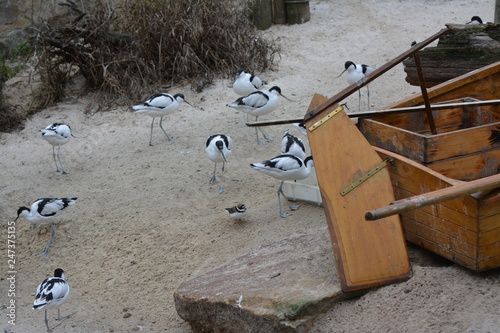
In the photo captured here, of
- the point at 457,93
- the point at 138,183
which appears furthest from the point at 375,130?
the point at 138,183

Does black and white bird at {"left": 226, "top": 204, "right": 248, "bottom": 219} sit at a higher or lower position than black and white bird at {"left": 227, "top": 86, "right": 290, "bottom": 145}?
lower

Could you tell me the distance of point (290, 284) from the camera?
392 centimetres

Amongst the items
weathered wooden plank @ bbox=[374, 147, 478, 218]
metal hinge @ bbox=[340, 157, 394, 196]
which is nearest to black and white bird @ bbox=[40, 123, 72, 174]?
weathered wooden plank @ bbox=[374, 147, 478, 218]

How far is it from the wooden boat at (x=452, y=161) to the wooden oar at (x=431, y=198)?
25 centimetres

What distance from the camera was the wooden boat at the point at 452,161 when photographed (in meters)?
3.49

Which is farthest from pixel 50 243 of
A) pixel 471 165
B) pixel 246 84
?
pixel 471 165

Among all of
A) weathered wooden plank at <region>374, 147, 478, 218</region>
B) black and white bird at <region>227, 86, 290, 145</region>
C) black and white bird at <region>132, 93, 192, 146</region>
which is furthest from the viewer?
black and white bird at <region>132, 93, 192, 146</region>

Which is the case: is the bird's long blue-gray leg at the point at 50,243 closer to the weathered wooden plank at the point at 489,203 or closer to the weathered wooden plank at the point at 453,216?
the weathered wooden plank at the point at 453,216

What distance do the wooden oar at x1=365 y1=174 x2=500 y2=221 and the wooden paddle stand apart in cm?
74

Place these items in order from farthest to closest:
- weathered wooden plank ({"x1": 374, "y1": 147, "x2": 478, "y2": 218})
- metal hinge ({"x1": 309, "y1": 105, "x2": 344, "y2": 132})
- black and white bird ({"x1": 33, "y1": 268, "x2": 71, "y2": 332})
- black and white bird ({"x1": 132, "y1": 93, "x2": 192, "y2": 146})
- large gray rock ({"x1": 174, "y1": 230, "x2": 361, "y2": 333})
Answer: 1. black and white bird ({"x1": 132, "y1": 93, "x2": 192, "y2": 146})
2. black and white bird ({"x1": 33, "y1": 268, "x2": 71, "y2": 332})
3. metal hinge ({"x1": 309, "y1": 105, "x2": 344, "y2": 132})
4. large gray rock ({"x1": 174, "y1": 230, "x2": 361, "y2": 333})
5. weathered wooden plank ({"x1": 374, "y1": 147, "x2": 478, "y2": 218})

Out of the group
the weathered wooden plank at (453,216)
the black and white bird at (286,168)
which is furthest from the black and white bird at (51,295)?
the weathered wooden plank at (453,216)

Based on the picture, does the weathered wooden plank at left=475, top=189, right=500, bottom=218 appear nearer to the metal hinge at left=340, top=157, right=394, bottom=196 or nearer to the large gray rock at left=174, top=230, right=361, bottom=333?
the metal hinge at left=340, top=157, right=394, bottom=196

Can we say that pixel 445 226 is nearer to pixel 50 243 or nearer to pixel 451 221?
pixel 451 221

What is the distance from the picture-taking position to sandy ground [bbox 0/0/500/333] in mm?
3568
